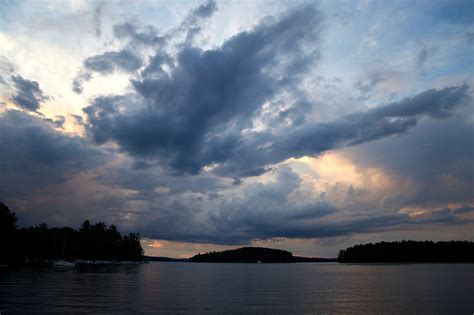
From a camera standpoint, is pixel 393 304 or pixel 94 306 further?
pixel 393 304

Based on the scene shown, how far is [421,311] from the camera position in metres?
58.2

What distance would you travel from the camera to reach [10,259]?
179625mm

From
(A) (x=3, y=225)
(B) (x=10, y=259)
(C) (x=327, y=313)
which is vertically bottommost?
(C) (x=327, y=313)

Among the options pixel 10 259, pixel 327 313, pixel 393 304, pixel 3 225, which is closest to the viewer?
pixel 327 313

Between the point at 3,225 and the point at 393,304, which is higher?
the point at 3,225

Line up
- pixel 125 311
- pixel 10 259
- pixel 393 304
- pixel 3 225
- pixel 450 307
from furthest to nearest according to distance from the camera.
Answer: pixel 10 259 → pixel 3 225 → pixel 393 304 → pixel 450 307 → pixel 125 311

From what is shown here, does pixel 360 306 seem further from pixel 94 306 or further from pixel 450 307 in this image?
Result: pixel 94 306

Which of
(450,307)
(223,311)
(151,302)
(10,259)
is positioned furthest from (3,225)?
(450,307)

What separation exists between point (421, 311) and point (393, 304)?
9.35m

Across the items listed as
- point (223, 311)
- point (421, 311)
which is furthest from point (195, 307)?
point (421, 311)

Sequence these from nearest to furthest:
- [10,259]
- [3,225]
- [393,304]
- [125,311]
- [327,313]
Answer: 1. [125,311]
2. [327,313]
3. [393,304]
4. [3,225]
5. [10,259]

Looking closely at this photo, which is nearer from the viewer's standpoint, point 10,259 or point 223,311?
point 223,311

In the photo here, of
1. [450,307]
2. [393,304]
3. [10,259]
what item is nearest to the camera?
[450,307]

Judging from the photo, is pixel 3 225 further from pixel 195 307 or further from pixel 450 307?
pixel 450 307
